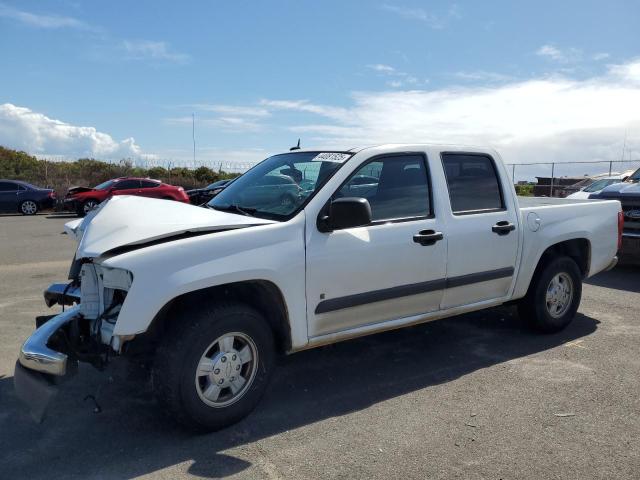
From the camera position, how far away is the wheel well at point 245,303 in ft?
11.4

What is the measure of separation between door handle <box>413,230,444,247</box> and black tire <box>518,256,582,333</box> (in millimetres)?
1581

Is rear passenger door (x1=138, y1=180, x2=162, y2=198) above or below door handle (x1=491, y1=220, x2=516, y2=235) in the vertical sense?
above

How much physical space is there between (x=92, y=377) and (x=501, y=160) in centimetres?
410

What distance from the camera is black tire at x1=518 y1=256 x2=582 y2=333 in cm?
543

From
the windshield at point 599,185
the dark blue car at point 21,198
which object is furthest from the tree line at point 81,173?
the windshield at point 599,185

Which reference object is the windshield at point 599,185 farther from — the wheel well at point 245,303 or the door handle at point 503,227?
the wheel well at point 245,303

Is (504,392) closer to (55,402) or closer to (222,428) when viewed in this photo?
(222,428)

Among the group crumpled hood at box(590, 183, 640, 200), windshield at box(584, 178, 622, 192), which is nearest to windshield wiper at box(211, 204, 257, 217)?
crumpled hood at box(590, 183, 640, 200)

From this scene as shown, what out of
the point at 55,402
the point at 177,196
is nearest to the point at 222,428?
the point at 55,402

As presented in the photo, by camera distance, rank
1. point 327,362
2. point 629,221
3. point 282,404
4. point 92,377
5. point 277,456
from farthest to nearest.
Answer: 1. point 629,221
2. point 327,362
3. point 92,377
4. point 282,404
5. point 277,456

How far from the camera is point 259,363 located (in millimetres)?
3699

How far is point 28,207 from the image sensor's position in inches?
894

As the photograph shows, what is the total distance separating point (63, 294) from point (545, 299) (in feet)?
14.1

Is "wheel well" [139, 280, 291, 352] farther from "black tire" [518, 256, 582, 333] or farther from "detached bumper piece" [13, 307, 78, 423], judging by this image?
"black tire" [518, 256, 582, 333]
